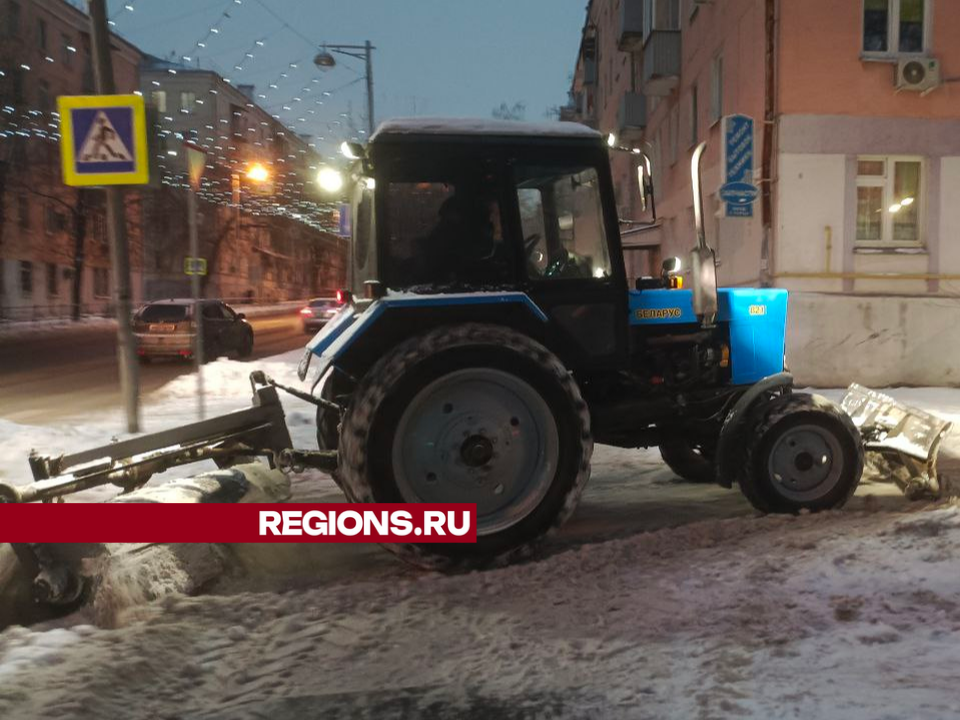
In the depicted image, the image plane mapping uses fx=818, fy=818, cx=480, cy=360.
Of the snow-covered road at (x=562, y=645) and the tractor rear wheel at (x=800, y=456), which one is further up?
the tractor rear wheel at (x=800, y=456)

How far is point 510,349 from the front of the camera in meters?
4.02

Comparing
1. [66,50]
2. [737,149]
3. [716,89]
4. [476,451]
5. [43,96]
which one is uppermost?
[66,50]

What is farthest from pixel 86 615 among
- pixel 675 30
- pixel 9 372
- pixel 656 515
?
pixel 675 30

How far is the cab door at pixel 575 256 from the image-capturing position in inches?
173

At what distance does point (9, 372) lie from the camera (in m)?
17.5

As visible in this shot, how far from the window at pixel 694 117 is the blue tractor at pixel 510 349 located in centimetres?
1392

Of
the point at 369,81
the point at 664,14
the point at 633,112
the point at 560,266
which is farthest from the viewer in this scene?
the point at 369,81

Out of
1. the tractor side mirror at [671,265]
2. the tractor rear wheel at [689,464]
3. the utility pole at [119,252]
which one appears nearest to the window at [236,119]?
the utility pole at [119,252]

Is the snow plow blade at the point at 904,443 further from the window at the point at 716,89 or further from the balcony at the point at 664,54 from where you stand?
the balcony at the point at 664,54

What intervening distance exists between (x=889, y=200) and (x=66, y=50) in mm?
41655

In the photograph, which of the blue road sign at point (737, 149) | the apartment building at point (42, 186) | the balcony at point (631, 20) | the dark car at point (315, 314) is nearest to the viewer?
the blue road sign at point (737, 149)

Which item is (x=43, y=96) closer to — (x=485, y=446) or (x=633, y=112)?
(x=633, y=112)

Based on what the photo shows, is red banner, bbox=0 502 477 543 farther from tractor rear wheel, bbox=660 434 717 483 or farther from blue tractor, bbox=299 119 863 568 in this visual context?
tractor rear wheel, bbox=660 434 717 483

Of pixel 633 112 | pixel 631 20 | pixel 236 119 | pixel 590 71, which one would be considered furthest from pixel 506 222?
pixel 236 119
